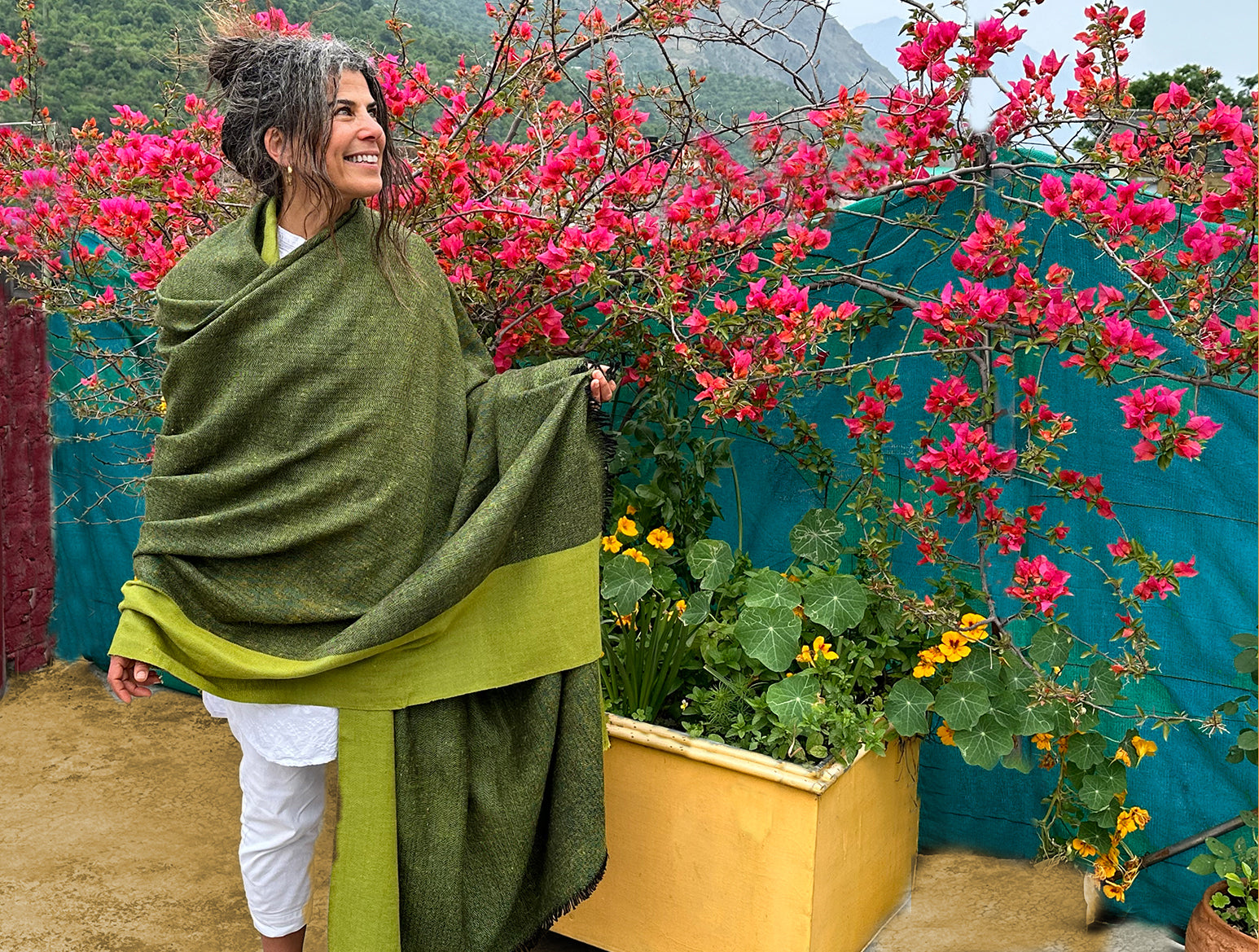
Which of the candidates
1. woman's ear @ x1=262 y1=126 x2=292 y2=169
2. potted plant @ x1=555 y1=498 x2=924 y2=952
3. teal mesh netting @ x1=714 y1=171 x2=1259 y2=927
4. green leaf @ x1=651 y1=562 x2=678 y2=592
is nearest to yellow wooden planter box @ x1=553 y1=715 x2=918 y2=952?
potted plant @ x1=555 y1=498 x2=924 y2=952

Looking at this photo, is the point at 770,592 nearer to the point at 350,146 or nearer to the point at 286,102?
the point at 350,146

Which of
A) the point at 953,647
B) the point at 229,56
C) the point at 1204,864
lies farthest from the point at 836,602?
the point at 229,56

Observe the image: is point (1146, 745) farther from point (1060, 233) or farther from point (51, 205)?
point (51, 205)

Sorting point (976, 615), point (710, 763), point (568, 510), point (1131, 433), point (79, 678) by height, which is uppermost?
point (1131, 433)

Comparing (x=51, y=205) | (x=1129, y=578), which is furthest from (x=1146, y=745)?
(x=51, y=205)

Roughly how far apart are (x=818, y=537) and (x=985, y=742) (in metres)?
0.52

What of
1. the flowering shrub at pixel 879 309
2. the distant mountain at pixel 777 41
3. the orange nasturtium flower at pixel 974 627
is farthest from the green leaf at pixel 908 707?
the distant mountain at pixel 777 41

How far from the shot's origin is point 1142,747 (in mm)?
2086

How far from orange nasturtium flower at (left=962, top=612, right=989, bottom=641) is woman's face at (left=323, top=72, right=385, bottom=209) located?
4.39ft

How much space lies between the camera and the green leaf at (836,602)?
208 centimetres

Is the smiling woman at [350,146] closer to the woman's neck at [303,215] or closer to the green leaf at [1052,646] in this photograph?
the woman's neck at [303,215]

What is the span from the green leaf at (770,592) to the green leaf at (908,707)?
0.26 m

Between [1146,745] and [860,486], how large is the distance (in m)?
0.75

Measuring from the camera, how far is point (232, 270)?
1653 millimetres
